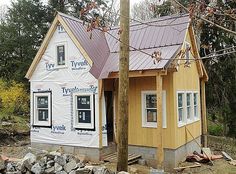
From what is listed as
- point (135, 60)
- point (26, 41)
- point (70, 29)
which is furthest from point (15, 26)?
point (135, 60)

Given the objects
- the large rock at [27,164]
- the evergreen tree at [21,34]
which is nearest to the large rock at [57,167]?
the large rock at [27,164]

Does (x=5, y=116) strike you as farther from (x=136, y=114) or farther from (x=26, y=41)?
(x=136, y=114)

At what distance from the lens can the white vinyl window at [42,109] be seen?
14.5 metres

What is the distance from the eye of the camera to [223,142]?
19781 mm

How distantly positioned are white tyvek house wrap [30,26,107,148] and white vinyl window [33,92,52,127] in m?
0.23

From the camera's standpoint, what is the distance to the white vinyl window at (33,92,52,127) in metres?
14.5

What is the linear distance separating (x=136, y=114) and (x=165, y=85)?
5.87 ft

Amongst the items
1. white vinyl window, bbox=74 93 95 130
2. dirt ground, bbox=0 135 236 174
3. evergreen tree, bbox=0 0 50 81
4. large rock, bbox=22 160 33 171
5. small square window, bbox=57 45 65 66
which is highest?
evergreen tree, bbox=0 0 50 81

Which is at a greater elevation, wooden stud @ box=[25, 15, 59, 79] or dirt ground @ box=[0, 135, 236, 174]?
wooden stud @ box=[25, 15, 59, 79]

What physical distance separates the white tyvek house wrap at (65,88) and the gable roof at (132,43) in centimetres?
37

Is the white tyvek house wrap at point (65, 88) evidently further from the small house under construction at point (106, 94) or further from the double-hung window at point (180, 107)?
the double-hung window at point (180, 107)

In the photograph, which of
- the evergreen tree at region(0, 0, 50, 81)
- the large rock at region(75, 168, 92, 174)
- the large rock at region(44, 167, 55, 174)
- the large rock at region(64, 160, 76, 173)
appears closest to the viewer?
the large rock at region(75, 168, 92, 174)

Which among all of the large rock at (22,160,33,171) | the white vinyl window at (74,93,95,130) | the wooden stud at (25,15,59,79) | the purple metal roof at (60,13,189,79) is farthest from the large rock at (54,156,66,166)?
the wooden stud at (25,15,59,79)

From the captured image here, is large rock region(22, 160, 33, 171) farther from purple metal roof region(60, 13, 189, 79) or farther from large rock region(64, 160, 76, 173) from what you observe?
purple metal roof region(60, 13, 189, 79)
